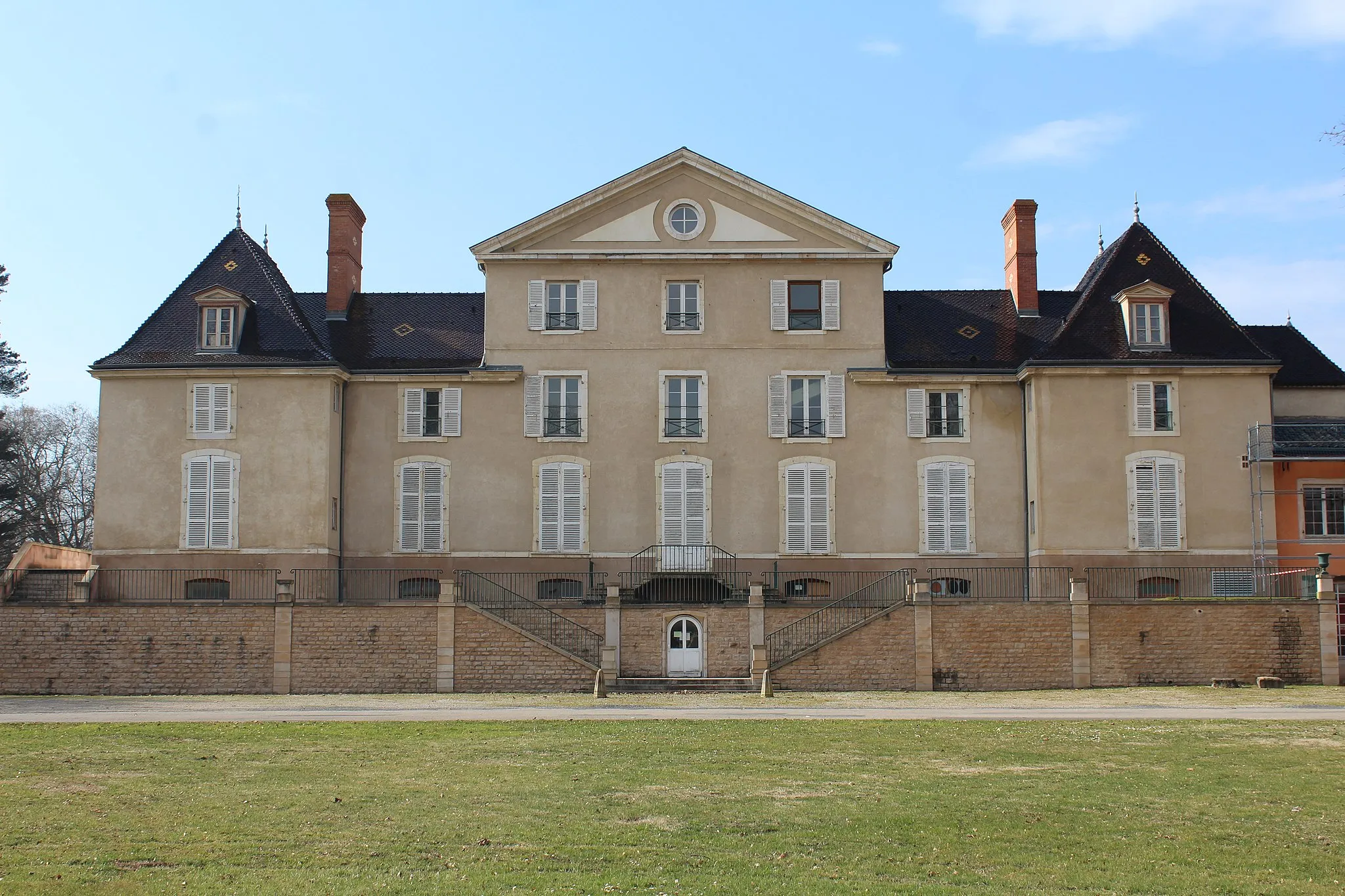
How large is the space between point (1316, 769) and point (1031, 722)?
525 cm

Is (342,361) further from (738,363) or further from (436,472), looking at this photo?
(738,363)

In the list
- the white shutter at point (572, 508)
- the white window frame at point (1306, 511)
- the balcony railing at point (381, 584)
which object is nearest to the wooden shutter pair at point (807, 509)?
the white shutter at point (572, 508)

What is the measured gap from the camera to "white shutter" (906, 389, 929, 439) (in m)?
34.4

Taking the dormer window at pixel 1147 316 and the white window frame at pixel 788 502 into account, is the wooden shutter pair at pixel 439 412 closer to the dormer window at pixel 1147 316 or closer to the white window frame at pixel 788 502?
the white window frame at pixel 788 502

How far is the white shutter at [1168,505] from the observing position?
3303cm

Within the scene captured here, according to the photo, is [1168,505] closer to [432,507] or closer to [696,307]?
[696,307]

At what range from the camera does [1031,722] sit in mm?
21922

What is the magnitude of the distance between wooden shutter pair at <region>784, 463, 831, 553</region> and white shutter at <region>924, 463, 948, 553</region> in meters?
2.34

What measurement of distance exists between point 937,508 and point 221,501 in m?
16.9

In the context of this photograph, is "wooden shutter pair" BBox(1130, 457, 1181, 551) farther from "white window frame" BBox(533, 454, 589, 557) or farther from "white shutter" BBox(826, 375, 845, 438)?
"white window frame" BBox(533, 454, 589, 557)

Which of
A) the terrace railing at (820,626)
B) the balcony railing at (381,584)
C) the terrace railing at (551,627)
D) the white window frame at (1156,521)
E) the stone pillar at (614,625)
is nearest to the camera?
the terrace railing at (820,626)

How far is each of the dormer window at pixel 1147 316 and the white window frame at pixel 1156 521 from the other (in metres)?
2.63

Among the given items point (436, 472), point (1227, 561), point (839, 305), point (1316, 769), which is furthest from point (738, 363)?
point (1316, 769)

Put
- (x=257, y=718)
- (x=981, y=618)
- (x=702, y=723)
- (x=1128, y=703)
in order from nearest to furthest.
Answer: (x=702, y=723)
(x=257, y=718)
(x=1128, y=703)
(x=981, y=618)
